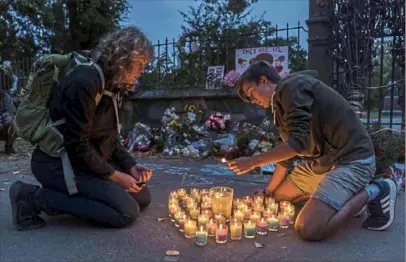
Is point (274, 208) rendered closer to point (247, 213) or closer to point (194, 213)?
point (247, 213)

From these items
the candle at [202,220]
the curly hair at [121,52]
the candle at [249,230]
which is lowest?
the candle at [249,230]

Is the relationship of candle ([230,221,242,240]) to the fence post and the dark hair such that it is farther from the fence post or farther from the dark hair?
Result: the fence post

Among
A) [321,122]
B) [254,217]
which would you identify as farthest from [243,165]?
[321,122]

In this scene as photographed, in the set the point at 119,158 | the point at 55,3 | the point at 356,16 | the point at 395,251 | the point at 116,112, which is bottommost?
the point at 395,251

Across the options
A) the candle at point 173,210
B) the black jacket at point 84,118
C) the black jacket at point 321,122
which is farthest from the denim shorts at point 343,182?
the black jacket at point 84,118

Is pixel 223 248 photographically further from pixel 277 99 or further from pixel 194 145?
pixel 194 145

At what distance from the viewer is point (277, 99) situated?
8.00 feet

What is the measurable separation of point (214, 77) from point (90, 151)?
4.58 m

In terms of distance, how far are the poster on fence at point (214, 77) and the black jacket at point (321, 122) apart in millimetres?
4154

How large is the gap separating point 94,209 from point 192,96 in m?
4.37

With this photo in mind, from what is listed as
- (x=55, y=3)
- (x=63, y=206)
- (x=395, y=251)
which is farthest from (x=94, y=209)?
(x=55, y=3)

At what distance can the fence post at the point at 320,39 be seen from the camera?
5258mm

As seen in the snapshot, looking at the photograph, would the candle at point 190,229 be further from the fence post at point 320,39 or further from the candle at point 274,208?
the fence post at point 320,39

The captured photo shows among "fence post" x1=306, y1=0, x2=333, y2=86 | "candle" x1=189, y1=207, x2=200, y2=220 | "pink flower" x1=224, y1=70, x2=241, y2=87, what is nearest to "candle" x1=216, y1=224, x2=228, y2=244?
"candle" x1=189, y1=207, x2=200, y2=220
